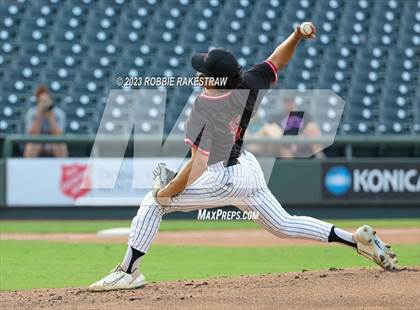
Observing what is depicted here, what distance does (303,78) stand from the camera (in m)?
17.8

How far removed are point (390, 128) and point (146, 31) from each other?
5.34 m

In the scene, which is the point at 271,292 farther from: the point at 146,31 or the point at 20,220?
the point at 146,31

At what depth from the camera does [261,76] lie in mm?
6148

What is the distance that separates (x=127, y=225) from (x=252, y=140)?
2664 millimetres

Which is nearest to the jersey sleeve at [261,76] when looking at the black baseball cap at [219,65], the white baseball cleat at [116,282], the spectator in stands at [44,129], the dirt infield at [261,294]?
the black baseball cap at [219,65]

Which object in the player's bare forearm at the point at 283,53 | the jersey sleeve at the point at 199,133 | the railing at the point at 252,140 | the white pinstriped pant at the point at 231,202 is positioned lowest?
the railing at the point at 252,140

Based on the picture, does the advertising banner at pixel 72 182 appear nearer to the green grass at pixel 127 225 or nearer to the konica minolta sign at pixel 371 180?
the green grass at pixel 127 225

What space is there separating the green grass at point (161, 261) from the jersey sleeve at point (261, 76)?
237 cm

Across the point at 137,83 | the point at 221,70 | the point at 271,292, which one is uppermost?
the point at 221,70

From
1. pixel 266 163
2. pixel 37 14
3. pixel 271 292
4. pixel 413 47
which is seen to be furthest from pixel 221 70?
pixel 413 47

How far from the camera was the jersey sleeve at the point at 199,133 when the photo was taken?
5809 mm

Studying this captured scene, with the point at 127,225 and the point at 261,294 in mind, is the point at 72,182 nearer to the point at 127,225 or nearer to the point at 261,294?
the point at 127,225

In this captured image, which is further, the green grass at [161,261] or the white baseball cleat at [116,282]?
the green grass at [161,261]

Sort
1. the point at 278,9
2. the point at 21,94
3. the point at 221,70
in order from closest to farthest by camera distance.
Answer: the point at 221,70, the point at 21,94, the point at 278,9
